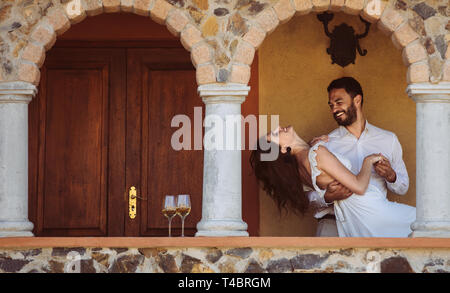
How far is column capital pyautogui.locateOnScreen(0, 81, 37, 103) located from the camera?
8.01m

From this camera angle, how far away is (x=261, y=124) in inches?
372

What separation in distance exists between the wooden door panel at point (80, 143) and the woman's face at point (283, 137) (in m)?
1.48

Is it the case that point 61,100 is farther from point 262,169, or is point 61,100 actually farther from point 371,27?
point 371,27

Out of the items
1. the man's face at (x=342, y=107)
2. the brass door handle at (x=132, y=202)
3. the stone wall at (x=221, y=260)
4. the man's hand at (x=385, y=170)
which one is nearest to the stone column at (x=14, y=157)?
the stone wall at (x=221, y=260)

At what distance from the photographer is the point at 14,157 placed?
8008mm

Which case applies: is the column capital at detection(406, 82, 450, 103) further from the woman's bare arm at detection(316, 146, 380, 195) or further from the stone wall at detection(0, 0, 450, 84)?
the woman's bare arm at detection(316, 146, 380, 195)

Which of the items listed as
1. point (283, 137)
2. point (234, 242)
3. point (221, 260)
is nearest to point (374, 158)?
point (283, 137)

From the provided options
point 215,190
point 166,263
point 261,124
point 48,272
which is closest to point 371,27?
point 261,124

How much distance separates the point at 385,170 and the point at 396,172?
23cm

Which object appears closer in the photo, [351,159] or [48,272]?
[48,272]

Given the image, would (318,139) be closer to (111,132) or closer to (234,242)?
(234,242)

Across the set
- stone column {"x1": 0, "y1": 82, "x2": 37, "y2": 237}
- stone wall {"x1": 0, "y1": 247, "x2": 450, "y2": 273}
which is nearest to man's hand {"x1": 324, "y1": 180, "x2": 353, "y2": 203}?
stone wall {"x1": 0, "y1": 247, "x2": 450, "y2": 273}
